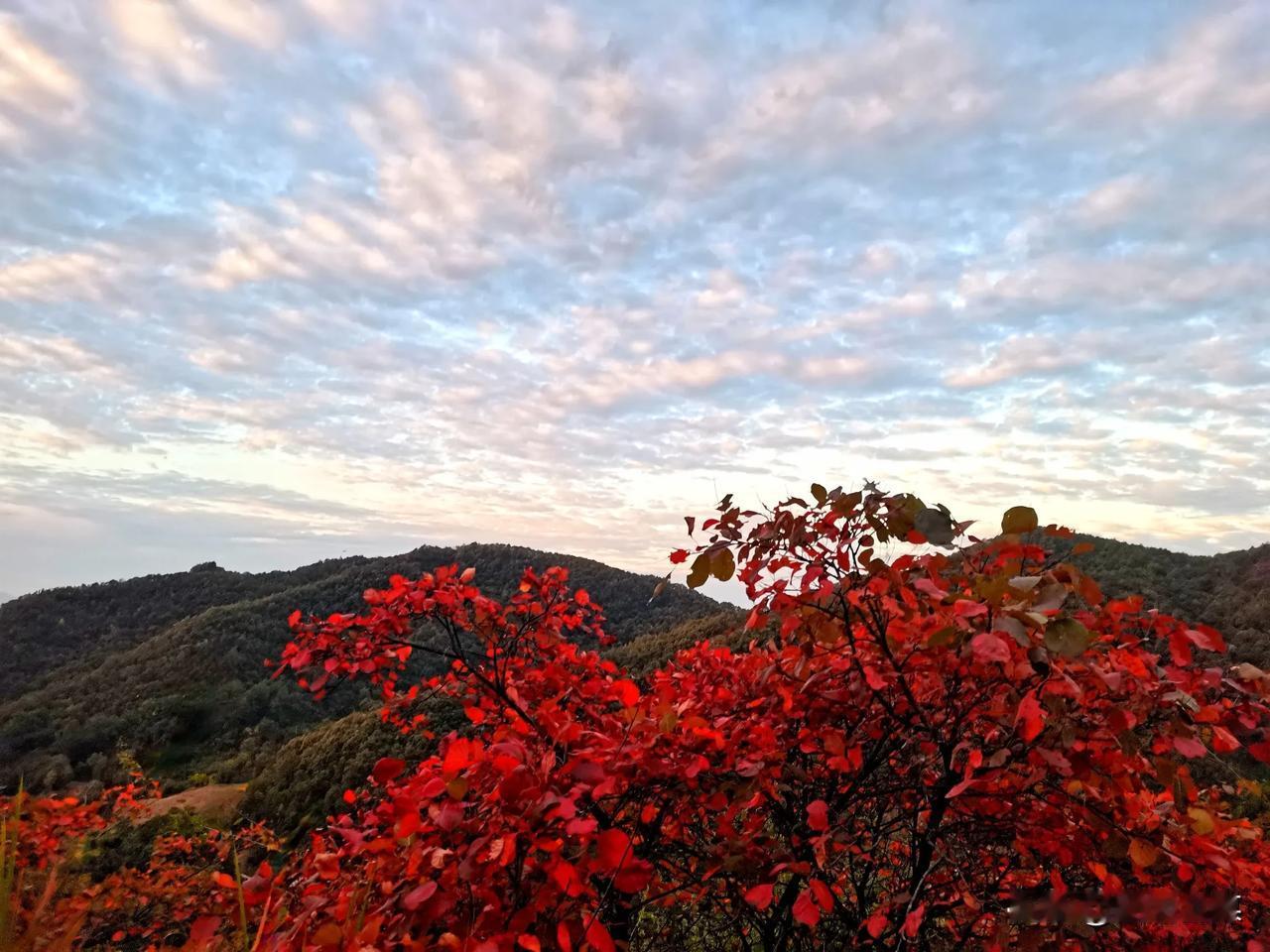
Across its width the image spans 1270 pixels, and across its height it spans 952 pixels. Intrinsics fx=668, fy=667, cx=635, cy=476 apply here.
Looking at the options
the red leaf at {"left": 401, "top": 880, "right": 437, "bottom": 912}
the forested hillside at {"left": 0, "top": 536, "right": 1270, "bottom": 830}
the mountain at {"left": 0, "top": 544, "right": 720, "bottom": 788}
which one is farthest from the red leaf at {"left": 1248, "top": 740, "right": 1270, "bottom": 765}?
the mountain at {"left": 0, "top": 544, "right": 720, "bottom": 788}

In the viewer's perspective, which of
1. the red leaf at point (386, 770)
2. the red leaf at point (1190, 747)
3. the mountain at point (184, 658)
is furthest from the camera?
the mountain at point (184, 658)

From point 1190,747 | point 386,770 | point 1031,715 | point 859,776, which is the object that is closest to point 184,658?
point 386,770

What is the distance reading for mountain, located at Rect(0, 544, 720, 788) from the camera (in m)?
28.0

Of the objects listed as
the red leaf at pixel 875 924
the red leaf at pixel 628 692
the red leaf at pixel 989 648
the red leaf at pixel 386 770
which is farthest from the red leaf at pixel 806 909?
the red leaf at pixel 386 770

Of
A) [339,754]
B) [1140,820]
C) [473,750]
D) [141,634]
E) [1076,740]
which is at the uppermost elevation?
[1076,740]

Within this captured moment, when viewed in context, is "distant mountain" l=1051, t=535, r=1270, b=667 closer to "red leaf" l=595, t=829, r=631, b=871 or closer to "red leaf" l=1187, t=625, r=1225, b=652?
"red leaf" l=1187, t=625, r=1225, b=652

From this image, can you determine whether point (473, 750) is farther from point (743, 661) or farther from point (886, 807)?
point (886, 807)

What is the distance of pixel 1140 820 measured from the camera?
2684 millimetres

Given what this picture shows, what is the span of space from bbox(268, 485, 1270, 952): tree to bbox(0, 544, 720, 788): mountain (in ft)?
47.6

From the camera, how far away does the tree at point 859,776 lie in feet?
5.96

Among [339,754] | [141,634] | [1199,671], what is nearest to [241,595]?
[141,634]

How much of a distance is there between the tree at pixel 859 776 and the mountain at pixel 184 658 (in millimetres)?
14494

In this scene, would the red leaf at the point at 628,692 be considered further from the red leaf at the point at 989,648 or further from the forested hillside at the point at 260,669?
the forested hillside at the point at 260,669

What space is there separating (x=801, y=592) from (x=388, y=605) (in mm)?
2756
